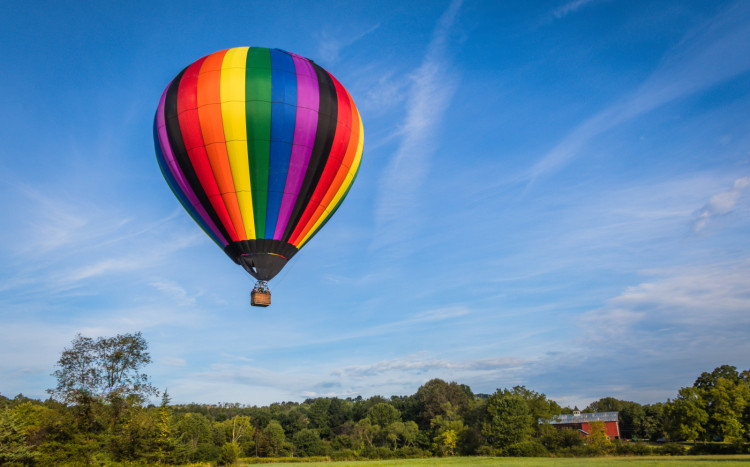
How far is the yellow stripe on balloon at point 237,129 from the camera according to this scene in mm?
17484

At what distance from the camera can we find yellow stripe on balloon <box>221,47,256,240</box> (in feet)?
57.4

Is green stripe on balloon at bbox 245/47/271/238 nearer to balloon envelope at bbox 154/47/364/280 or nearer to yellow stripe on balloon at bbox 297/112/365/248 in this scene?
balloon envelope at bbox 154/47/364/280

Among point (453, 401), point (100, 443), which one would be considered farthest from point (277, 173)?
point (453, 401)

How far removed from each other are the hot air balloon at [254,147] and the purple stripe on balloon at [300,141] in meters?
0.04

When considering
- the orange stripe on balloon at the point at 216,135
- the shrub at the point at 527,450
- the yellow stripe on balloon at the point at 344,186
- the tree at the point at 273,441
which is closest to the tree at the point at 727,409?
the shrub at the point at 527,450

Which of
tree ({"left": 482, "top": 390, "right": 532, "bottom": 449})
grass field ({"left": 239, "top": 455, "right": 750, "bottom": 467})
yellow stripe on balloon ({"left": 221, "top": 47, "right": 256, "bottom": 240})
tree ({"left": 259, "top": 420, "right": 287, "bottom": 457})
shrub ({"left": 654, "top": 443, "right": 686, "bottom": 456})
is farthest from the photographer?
tree ({"left": 259, "top": 420, "right": 287, "bottom": 457})

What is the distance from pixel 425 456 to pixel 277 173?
48.9 meters

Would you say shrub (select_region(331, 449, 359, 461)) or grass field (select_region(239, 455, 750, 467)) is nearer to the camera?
grass field (select_region(239, 455, 750, 467))

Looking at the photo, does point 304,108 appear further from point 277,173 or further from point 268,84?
point 277,173

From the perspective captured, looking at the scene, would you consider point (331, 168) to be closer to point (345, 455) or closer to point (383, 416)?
point (345, 455)

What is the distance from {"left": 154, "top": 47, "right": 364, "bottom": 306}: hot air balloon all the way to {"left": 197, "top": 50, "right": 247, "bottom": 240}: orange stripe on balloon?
0.04 m

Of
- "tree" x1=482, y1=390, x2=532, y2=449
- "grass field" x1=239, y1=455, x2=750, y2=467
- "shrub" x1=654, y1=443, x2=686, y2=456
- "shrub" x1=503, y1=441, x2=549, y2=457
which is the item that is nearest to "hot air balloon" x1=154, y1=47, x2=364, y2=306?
"grass field" x1=239, y1=455, x2=750, y2=467

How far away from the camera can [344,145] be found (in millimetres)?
19531

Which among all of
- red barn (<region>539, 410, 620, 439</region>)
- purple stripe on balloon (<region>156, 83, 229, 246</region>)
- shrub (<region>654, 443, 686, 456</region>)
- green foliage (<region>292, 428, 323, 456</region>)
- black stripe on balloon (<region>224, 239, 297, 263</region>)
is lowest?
green foliage (<region>292, 428, 323, 456</region>)
